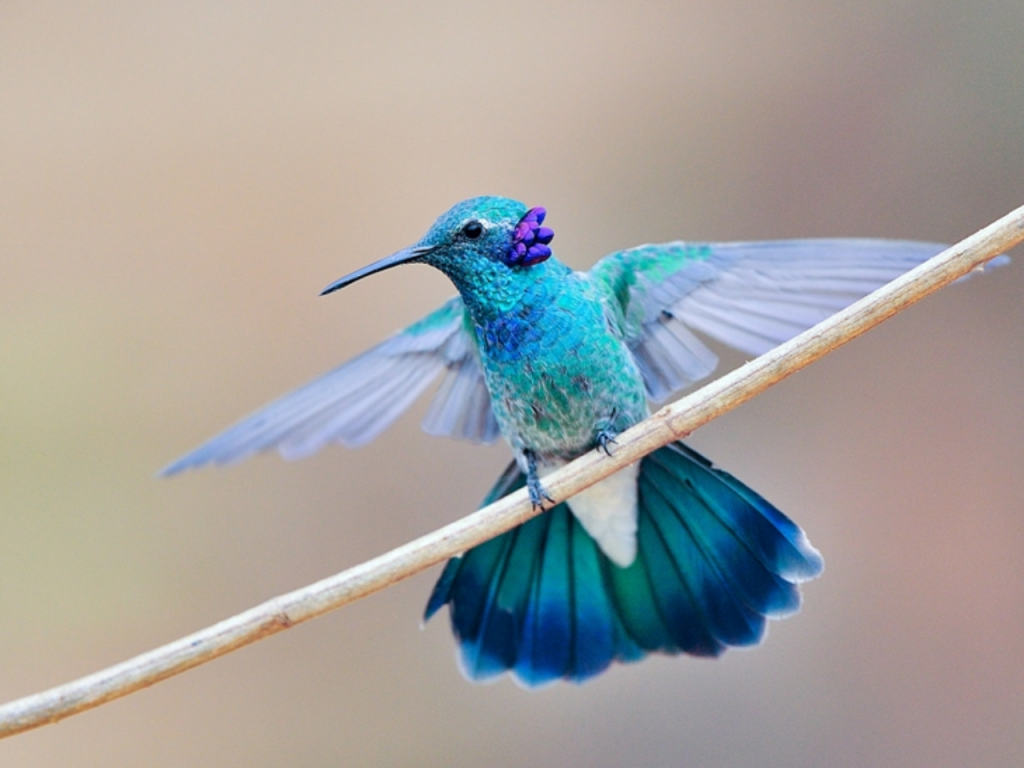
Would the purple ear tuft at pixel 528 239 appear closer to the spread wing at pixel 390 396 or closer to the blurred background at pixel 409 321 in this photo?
the spread wing at pixel 390 396

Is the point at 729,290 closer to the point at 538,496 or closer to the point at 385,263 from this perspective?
the point at 538,496

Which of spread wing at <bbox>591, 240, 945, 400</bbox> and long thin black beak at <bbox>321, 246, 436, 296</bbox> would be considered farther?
spread wing at <bbox>591, 240, 945, 400</bbox>

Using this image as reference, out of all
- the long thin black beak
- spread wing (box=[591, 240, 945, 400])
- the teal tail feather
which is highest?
the long thin black beak

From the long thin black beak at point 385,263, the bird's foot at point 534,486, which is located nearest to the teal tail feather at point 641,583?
the bird's foot at point 534,486

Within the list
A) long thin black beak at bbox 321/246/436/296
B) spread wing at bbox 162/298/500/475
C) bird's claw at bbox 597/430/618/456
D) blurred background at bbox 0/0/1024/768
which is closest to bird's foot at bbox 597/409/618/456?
bird's claw at bbox 597/430/618/456

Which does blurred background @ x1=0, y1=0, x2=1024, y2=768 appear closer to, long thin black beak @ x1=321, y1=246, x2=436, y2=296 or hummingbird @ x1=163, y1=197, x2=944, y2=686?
hummingbird @ x1=163, y1=197, x2=944, y2=686

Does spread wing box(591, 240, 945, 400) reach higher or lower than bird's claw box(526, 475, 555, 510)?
higher
